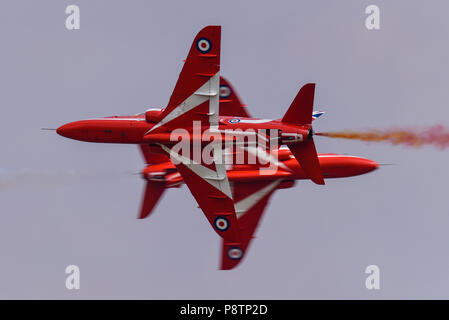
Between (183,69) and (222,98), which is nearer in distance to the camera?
(183,69)

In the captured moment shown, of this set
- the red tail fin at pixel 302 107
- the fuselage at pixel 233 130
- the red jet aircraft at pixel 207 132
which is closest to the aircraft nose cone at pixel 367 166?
the fuselage at pixel 233 130

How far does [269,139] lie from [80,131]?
790cm

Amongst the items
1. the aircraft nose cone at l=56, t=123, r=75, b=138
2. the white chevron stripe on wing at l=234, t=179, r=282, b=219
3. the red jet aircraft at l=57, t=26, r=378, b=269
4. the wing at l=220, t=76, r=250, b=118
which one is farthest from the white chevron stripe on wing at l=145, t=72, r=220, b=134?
the white chevron stripe on wing at l=234, t=179, r=282, b=219

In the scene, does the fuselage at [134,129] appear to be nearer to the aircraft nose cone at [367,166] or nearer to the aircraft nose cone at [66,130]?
the aircraft nose cone at [66,130]

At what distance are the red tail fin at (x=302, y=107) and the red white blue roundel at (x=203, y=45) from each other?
13.3 ft

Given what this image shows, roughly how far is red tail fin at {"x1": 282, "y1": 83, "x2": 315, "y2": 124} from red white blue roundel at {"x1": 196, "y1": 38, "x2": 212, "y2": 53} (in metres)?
4.05

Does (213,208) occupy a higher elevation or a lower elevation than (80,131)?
lower

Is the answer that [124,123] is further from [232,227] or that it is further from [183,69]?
[232,227]

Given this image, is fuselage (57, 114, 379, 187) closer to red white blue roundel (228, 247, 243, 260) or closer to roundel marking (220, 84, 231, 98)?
red white blue roundel (228, 247, 243, 260)

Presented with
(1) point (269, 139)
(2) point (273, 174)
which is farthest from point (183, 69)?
(2) point (273, 174)

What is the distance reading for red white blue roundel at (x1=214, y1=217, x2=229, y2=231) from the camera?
41031 millimetres

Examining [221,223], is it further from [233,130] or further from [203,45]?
[203,45]

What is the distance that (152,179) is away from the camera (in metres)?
44.3

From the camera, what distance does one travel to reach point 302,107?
38.5 meters
